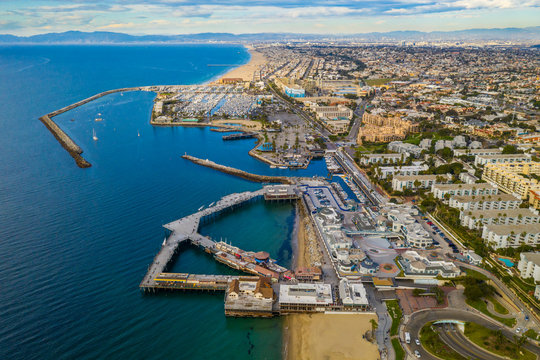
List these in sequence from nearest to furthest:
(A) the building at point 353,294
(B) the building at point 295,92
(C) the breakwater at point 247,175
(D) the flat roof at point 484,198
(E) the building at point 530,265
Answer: (A) the building at point 353,294
(E) the building at point 530,265
(D) the flat roof at point 484,198
(C) the breakwater at point 247,175
(B) the building at point 295,92

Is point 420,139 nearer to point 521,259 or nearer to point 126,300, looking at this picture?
point 521,259

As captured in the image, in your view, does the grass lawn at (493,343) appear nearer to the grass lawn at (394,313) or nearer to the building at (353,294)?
the grass lawn at (394,313)

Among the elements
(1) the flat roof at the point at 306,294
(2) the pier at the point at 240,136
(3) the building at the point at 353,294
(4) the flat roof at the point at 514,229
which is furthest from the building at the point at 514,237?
(2) the pier at the point at 240,136

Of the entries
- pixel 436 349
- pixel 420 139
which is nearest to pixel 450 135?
pixel 420 139

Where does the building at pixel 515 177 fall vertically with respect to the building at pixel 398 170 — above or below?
above

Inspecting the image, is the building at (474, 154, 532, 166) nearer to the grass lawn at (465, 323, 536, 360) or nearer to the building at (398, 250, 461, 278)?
the building at (398, 250, 461, 278)

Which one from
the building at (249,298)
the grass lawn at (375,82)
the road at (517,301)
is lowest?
the building at (249,298)
